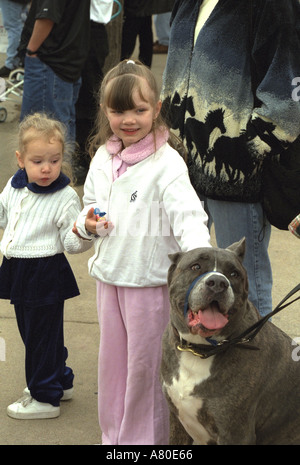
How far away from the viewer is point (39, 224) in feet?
12.9

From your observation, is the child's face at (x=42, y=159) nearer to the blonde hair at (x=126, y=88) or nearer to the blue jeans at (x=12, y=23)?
the blonde hair at (x=126, y=88)

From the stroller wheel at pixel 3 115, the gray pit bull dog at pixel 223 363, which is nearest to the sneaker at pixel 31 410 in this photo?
the gray pit bull dog at pixel 223 363

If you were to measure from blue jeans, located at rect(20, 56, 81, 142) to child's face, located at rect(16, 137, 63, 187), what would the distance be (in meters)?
3.01

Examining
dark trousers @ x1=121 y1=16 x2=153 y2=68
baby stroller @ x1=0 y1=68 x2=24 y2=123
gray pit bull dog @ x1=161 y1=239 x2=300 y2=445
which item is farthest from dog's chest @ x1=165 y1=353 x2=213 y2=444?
dark trousers @ x1=121 y1=16 x2=153 y2=68

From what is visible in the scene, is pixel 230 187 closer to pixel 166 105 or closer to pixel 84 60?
pixel 166 105

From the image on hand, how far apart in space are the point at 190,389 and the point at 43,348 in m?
1.19

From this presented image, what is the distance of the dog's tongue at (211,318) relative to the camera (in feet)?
9.52

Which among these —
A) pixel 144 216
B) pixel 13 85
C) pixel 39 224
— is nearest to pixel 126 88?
pixel 144 216

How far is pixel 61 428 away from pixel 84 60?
3779 millimetres

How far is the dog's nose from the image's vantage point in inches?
112

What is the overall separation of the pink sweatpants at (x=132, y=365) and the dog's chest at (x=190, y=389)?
0.41m

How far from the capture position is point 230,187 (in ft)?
12.6
